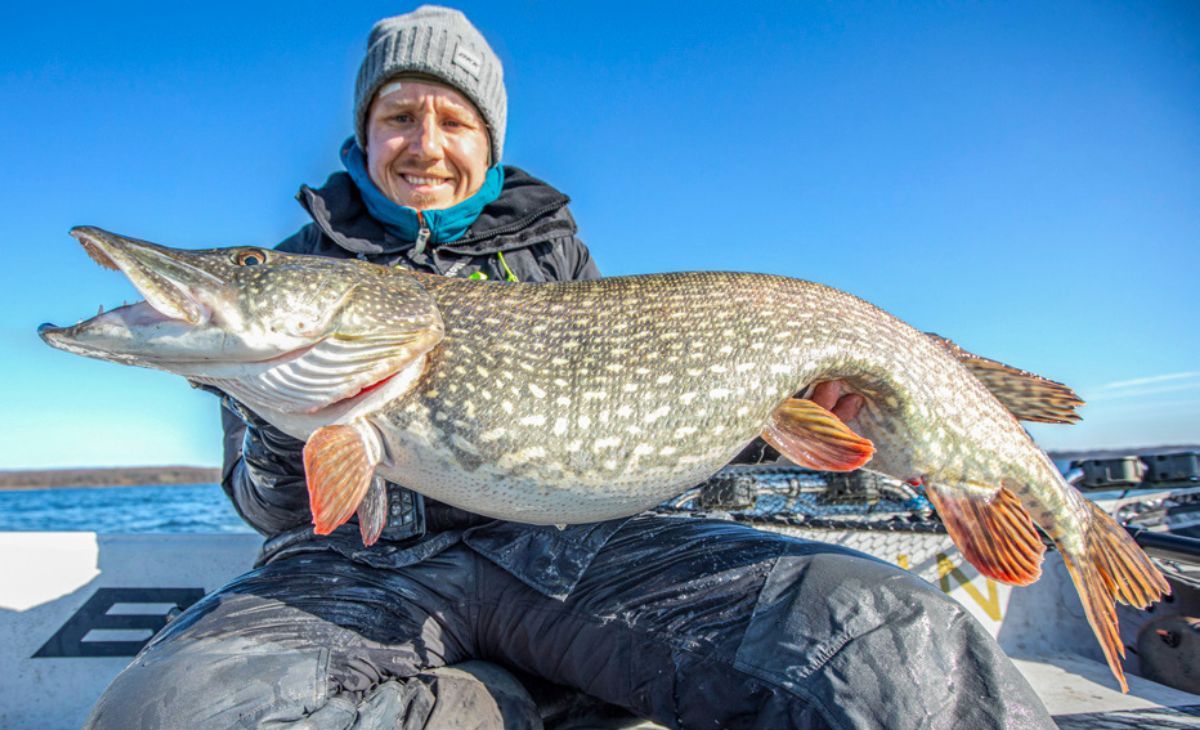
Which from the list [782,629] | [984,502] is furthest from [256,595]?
[984,502]

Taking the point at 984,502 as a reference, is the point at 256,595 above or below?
below

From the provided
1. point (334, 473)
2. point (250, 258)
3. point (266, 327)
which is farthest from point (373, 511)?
point (250, 258)

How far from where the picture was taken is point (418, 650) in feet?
6.88

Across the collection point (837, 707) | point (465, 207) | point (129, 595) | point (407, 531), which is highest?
point (465, 207)

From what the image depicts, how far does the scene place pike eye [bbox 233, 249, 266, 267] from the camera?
196 cm

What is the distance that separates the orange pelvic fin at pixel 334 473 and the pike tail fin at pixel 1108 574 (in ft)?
7.70

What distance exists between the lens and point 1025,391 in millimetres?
2639

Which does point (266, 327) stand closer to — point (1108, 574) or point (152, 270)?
point (152, 270)

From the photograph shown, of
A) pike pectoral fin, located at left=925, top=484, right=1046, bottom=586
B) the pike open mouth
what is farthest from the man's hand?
the pike open mouth

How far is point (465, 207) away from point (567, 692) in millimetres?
1949

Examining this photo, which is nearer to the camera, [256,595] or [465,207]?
[256,595]

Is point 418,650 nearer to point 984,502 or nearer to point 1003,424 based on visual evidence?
point 984,502

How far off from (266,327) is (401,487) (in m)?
0.72

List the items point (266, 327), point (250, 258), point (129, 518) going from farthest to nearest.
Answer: point (129, 518)
point (250, 258)
point (266, 327)
